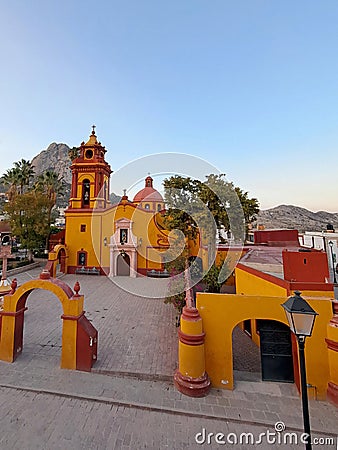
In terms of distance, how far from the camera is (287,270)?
5695 millimetres

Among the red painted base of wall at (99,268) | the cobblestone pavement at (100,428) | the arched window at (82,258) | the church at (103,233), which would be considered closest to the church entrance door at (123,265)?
the church at (103,233)

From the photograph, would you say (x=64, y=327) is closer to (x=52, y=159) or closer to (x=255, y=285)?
(x=255, y=285)

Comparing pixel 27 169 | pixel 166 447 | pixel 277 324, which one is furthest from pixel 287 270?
pixel 27 169

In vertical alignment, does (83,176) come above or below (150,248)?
above

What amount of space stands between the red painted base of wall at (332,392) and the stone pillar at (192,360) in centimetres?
254

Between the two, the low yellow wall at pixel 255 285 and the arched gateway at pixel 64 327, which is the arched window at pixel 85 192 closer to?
the arched gateway at pixel 64 327

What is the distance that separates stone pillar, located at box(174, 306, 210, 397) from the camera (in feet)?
16.7

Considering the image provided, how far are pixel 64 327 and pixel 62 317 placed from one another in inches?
10.9

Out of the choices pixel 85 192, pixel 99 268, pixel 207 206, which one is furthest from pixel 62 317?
pixel 85 192

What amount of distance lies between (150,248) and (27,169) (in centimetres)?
2124

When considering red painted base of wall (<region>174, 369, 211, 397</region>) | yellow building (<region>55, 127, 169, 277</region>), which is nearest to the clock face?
yellow building (<region>55, 127, 169, 277</region>)

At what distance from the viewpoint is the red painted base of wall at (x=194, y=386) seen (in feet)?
16.5

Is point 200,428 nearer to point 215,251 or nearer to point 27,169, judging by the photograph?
point 215,251

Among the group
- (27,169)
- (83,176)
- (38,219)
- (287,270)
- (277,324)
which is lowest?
(277,324)
